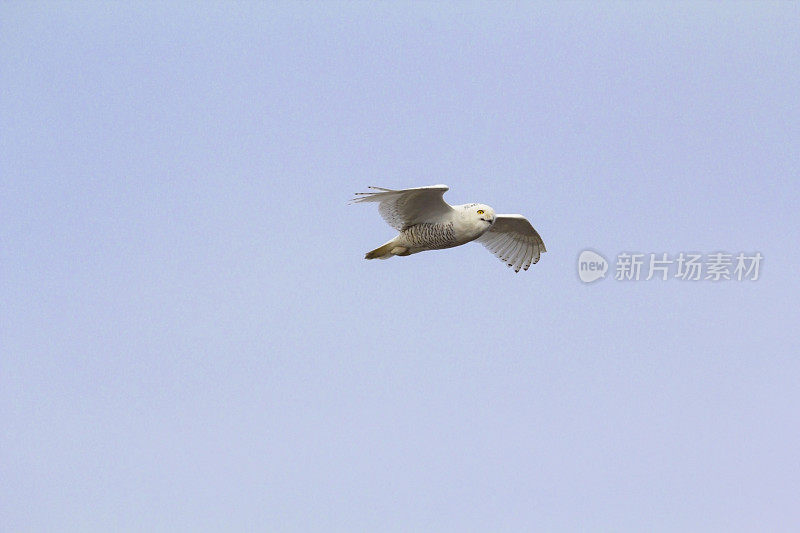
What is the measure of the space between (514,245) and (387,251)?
2.96 meters

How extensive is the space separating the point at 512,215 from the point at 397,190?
10.3ft

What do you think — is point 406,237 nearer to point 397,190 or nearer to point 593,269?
point 397,190

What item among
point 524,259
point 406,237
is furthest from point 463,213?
point 524,259

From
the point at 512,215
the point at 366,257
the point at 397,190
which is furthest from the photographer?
the point at 512,215

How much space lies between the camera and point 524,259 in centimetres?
2050

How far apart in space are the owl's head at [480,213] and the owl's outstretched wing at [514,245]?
6.83 ft

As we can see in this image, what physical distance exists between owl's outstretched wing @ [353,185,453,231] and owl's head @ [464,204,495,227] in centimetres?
29

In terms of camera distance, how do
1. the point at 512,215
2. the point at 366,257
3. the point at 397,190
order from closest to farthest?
the point at 397,190 < the point at 366,257 < the point at 512,215

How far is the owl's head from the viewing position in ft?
59.0

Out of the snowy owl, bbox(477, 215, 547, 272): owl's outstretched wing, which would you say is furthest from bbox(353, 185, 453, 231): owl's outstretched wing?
bbox(477, 215, 547, 272): owl's outstretched wing

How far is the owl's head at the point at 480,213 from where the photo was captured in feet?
59.0

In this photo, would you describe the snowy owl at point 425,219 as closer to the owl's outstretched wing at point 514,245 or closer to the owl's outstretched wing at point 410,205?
the owl's outstretched wing at point 410,205

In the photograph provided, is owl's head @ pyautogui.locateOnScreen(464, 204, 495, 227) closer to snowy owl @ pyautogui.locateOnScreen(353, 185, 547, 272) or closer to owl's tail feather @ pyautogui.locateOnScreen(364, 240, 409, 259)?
snowy owl @ pyautogui.locateOnScreen(353, 185, 547, 272)

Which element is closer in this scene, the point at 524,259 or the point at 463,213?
the point at 463,213
